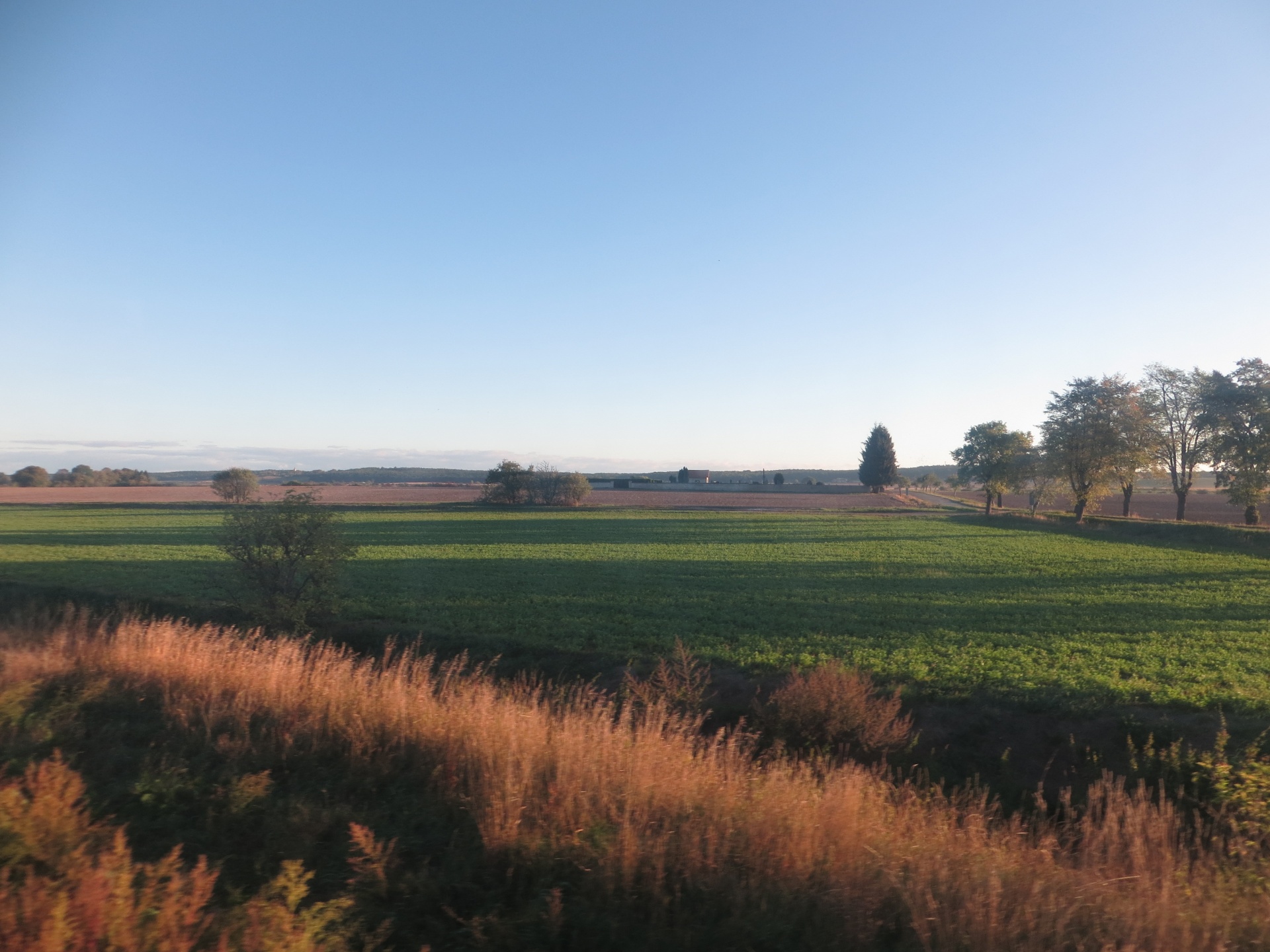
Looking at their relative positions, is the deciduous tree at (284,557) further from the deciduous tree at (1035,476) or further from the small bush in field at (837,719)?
the deciduous tree at (1035,476)

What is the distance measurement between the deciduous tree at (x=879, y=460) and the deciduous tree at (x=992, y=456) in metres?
48.4

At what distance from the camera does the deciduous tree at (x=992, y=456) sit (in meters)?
62.9

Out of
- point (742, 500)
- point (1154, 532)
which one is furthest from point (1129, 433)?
point (742, 500)

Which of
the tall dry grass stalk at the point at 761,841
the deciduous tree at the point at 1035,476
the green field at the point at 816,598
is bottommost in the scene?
the green field at the point at 816,598

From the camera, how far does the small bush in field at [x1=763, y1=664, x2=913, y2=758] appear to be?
8.55 m

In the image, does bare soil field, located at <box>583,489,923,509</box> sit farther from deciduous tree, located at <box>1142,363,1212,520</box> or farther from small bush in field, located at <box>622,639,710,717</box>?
small bush in field, located at <box>622,639,710,717</box>

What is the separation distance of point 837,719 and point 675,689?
223cm

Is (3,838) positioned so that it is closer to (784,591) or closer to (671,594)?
(671,594)

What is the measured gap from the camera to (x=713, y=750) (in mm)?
5395

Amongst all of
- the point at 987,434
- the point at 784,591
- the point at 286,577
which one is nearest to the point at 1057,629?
the point at 784,591

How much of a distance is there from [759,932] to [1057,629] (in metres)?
14.9

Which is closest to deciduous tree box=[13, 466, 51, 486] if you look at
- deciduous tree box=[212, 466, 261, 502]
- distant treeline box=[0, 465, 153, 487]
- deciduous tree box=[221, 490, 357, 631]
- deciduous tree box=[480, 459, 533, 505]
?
distant treeline box=[0, 465, 153, 487]

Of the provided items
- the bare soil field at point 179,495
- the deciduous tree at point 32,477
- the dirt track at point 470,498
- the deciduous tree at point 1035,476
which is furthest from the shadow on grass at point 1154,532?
the deciduous tree at point 32,477

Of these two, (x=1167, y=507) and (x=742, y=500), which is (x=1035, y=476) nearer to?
(x=1167, y=507)
